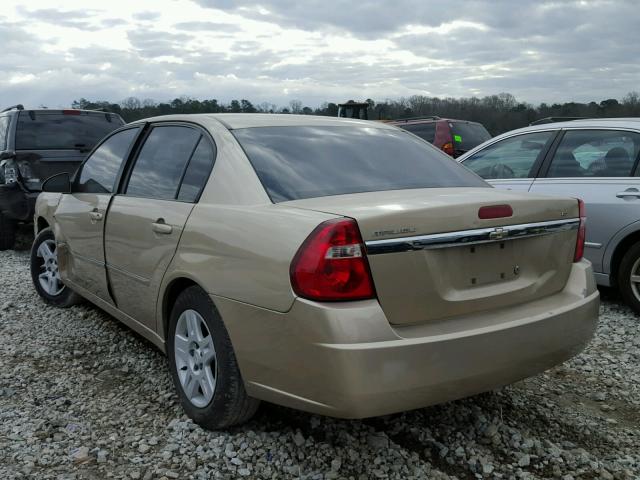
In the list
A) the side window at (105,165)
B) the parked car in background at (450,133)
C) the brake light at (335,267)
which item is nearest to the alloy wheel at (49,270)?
the side window at (105,165)

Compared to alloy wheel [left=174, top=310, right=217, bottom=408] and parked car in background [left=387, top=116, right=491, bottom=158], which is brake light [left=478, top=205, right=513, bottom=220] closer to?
alloy wheel [left=174, top=310, right=217, bottom=408]

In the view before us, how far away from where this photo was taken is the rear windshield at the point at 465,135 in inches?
505

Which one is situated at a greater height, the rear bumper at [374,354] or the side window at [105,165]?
the side window at [105,165]

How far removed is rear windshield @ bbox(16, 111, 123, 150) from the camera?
812cm

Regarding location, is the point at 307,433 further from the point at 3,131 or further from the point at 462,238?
the point at 3,131

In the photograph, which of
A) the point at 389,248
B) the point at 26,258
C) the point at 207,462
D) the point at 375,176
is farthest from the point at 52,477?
the point at 26,258

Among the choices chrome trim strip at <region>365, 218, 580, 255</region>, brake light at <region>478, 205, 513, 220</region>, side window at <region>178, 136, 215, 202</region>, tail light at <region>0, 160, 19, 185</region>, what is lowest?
tail light at <region>0, 160, 19, 185</region>

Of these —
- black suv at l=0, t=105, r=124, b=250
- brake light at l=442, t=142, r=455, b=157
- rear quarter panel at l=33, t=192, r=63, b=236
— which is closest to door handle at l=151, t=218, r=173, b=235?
rear quarter panel at l=33, t=192, r=63, b=236

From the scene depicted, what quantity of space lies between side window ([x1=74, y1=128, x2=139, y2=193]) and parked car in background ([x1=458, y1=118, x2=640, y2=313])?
3426 millimetres

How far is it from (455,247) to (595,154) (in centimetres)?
336

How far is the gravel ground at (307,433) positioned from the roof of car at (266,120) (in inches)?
60.7

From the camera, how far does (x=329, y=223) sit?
94.7 inches

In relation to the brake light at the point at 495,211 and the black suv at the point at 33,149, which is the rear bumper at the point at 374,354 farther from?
the black suv at the point at 33,149

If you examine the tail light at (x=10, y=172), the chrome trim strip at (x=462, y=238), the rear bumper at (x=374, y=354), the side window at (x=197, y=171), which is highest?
the side window at (x=197, y=171)
